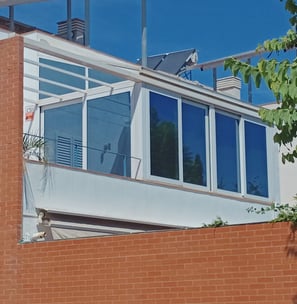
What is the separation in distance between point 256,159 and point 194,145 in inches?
119

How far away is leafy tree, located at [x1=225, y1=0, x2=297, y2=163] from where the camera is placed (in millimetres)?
8234

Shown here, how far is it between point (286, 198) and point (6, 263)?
19660 mm

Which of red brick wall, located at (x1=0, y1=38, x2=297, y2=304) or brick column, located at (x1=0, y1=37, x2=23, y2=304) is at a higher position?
brick column, located at (x1=0, y1=37, x2=23, y2=304)

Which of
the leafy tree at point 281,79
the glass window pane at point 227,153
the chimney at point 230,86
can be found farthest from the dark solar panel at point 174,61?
the leafy tree at point 281,79

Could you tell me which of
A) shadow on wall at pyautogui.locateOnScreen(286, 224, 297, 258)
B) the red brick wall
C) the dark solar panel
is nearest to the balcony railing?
the red brick wall

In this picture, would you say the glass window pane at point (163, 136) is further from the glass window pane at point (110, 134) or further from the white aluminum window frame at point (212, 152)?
the glass window pane at point (110, 134)

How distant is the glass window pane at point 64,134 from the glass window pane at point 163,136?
180 cm

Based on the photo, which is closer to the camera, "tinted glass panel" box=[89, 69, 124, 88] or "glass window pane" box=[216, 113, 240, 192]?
"tinted glass panel" box=[89, 69, 124, 88]

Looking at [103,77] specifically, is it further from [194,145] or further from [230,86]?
[230,86]

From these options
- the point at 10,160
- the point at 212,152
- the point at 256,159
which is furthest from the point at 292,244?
the point at 256,159

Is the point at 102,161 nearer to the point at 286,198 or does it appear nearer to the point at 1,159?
the point at 1,159

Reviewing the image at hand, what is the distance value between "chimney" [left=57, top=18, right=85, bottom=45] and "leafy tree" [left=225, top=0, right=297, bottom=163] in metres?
17.2

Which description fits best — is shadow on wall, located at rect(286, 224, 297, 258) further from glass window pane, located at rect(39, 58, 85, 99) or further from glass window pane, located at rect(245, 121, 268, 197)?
glass window pane, located at rect(245, 121, 268, 197)

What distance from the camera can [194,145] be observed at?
2028 cm
